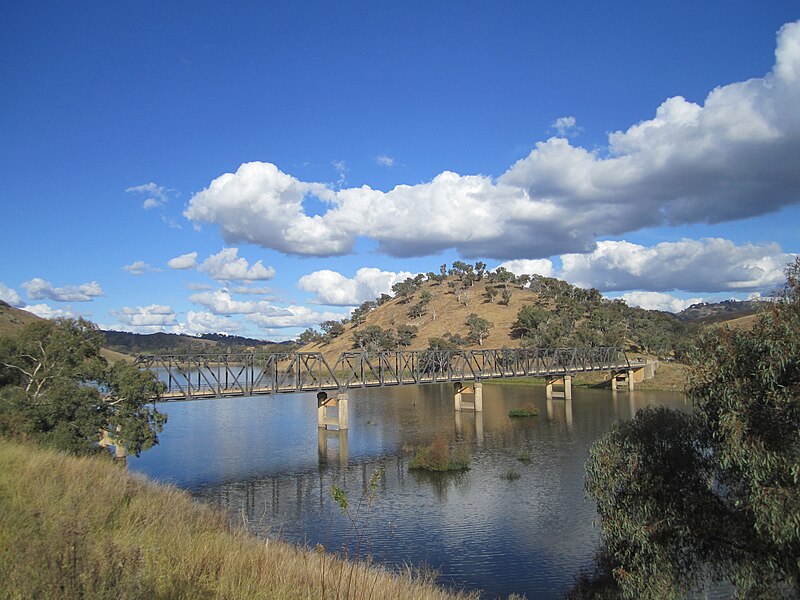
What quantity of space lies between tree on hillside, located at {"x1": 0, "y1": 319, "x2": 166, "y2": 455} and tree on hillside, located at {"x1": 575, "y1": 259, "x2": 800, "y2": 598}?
24105mm

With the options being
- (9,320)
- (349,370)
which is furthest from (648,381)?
(9,320)

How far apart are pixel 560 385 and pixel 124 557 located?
91.9 metres

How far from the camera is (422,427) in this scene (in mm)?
60469

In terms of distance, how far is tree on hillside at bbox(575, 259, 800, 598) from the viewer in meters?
12.6

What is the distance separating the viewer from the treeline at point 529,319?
376 ft

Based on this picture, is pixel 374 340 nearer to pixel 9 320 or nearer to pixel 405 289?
pixel 405 289

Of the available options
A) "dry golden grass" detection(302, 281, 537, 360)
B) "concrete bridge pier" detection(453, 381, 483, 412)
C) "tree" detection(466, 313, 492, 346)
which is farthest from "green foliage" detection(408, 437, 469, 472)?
"tree" detection(466, 313, 492, 346)

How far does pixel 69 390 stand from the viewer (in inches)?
1180

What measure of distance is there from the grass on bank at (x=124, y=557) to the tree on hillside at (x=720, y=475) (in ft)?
25.6

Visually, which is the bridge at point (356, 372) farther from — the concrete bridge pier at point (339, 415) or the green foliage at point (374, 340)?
the green foliage at point (374, 340)

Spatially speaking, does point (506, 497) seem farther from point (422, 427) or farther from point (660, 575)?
point (422, 427)

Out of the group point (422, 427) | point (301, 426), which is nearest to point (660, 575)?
point (422, 427)

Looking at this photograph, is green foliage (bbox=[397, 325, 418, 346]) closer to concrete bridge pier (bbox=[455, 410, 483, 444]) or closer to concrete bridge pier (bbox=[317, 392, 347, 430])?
concrete bridge pier (bbox=[455, 410, 483, 444])

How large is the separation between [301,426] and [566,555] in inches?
1694
